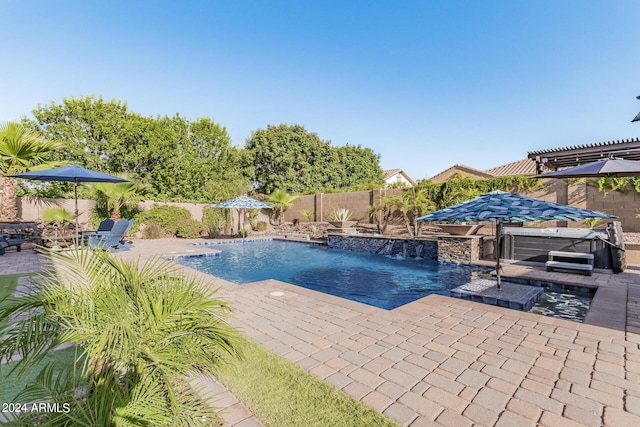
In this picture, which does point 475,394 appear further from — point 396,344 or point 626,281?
point 626,281

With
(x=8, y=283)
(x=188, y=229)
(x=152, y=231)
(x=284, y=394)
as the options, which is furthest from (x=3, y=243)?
(x=284, y=394)

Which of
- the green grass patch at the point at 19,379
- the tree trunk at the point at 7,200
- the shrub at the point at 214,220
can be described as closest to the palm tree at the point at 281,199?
the shrub at the point at 214,220

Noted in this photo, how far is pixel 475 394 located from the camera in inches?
101

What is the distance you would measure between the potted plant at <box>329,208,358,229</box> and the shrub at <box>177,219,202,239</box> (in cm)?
805

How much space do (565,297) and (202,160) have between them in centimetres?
2298

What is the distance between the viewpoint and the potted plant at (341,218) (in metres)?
16.9

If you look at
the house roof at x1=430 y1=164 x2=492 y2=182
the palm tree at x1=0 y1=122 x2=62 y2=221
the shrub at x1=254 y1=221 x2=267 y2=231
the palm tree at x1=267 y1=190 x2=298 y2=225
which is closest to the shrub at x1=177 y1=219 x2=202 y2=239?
the shrub at x1=254 y1=221 x2=267 y2=231

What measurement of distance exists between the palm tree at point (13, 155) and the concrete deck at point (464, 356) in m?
11.8

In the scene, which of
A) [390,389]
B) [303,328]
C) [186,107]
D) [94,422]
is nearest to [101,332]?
[94,422]

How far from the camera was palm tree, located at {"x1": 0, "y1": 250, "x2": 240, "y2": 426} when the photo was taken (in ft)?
5.46

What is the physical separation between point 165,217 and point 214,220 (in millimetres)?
2950

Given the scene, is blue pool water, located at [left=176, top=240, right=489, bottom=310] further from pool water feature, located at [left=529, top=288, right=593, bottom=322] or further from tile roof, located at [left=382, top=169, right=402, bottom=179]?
tile roof, located at [left=382, top=169, right=402, bottom=179]

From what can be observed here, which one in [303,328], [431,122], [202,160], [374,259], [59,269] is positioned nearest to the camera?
[59,269]

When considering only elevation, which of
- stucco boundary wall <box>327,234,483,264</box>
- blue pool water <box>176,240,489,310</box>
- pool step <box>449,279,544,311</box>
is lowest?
blue pool water <box>176,240,489,310</box>
